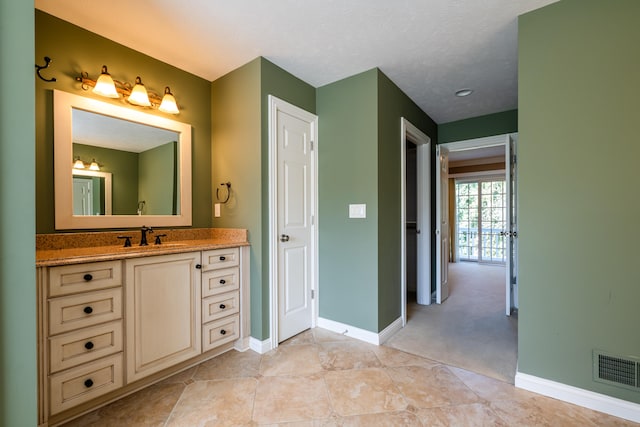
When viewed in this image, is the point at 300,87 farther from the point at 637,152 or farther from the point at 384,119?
the point at 637,152

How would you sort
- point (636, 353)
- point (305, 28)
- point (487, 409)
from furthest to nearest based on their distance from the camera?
point (305, 28)
point (487, 409)
point (636, 353)

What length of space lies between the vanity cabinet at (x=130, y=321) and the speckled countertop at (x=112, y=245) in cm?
4

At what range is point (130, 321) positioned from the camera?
167 cm

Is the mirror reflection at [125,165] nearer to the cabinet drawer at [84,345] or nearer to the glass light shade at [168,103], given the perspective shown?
the glass light shade at [168,103]

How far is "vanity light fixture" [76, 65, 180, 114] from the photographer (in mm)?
1901

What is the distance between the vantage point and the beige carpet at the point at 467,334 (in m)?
2.11

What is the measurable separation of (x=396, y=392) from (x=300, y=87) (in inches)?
103

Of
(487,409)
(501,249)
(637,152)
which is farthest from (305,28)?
(501,249)

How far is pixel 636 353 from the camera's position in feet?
4.83

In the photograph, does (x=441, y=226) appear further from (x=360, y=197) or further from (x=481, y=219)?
(x=481, y=219)

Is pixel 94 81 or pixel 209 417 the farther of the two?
pixel 94 81

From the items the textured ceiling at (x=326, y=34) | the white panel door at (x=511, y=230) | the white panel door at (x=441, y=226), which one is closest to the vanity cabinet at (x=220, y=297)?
the textured ceiling at (x=326, y=34)

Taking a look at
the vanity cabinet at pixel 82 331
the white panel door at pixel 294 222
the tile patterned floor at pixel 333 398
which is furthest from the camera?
the white panel door at pixel 294 222

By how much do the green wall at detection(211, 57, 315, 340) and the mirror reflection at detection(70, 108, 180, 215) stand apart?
0.45m
